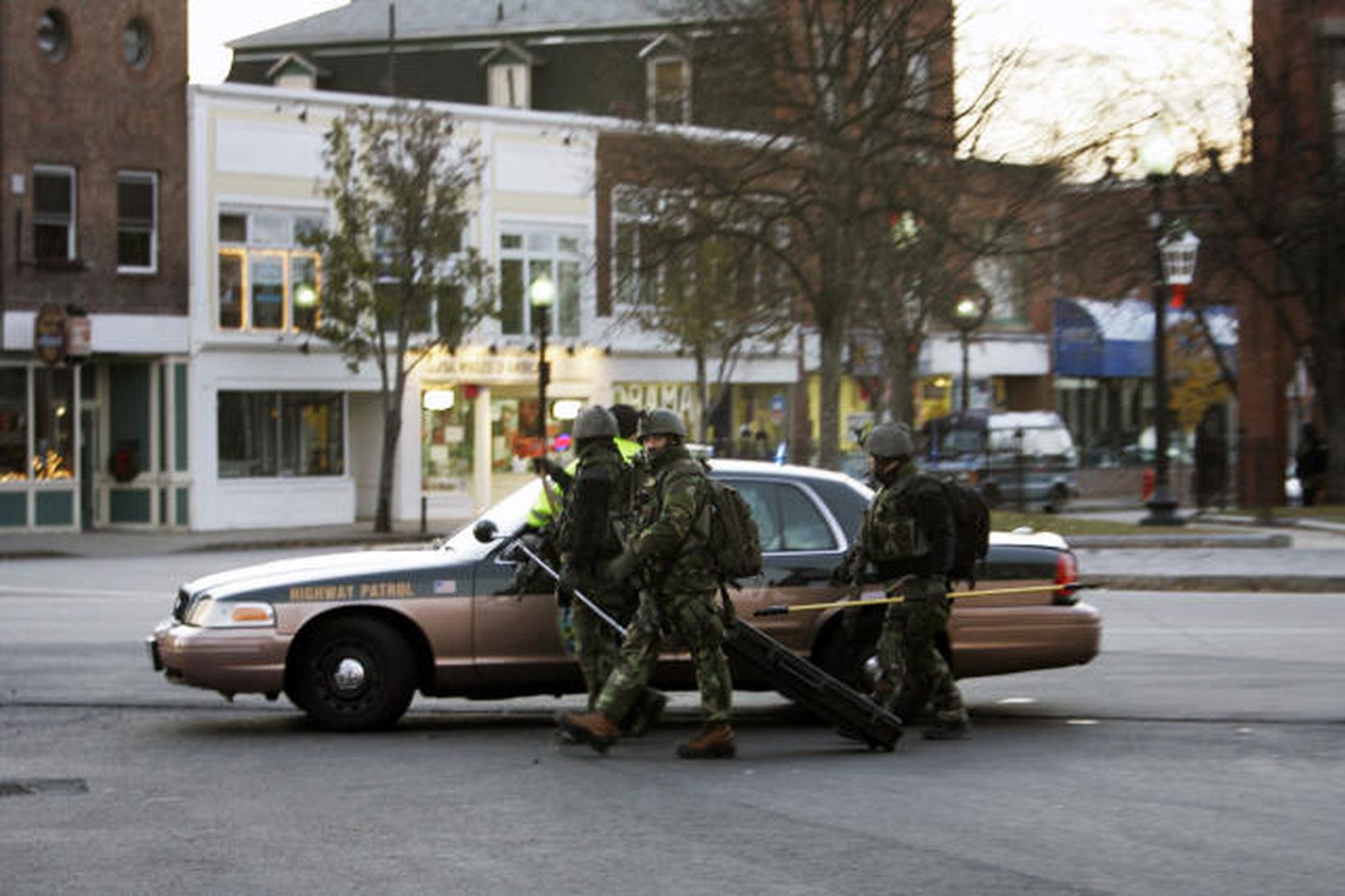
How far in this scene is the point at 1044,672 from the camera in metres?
15.1

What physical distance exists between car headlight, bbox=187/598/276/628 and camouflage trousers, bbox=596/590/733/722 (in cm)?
205

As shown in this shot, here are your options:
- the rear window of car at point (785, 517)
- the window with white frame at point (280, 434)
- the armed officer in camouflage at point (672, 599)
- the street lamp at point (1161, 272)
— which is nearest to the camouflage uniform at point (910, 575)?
the rear window of car at point (785, 517)

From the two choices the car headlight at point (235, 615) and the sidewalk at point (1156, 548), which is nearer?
the car headlight at point (235, 615)

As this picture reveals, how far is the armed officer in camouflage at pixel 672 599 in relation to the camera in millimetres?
10484

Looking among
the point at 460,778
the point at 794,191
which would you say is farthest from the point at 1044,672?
the point at 794,191

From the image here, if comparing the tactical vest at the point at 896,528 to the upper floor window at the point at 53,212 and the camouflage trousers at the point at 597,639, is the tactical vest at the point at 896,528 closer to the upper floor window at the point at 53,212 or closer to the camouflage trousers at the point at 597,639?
the camouflage trousers at the point at 597,639

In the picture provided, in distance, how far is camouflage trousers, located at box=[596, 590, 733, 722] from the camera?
1055 cm

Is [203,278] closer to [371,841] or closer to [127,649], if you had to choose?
[127,649]

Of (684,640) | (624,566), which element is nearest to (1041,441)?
(684,640)

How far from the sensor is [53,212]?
38.4 m

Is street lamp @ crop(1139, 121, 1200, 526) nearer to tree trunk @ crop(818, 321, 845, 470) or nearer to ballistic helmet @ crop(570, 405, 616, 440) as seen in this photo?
tree trunk @ crop(818, 321, 845, 470)

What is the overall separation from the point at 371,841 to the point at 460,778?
161cm

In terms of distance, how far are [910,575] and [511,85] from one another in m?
42.7

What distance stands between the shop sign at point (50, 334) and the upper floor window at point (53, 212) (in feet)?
5.12
